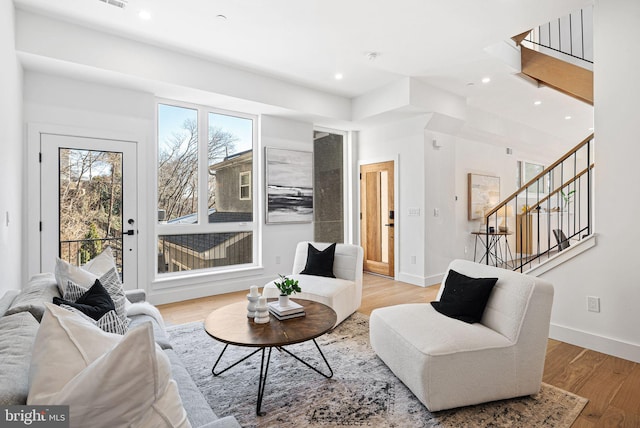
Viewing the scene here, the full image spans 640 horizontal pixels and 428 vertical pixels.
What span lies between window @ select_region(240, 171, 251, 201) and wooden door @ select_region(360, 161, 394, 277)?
219cm

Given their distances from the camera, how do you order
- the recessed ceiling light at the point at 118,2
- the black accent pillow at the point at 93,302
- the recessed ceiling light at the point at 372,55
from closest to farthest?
the black accent pillow at the point at 93,302, the recessed ceiling light at the point at 118,2, the recessed ceiling light at the point at 372,55

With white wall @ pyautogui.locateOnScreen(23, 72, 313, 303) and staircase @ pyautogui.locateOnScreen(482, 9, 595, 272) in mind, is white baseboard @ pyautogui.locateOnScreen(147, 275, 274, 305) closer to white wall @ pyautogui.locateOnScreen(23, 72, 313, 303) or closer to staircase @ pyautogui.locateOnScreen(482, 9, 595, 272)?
white wall @ pyautogui.locateOnScreen(23, 72, 313, 303)

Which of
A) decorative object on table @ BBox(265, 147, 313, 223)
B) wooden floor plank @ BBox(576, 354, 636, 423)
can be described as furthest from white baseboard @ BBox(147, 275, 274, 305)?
wooden floor plank @ BBox(576, 354, 636, 423)

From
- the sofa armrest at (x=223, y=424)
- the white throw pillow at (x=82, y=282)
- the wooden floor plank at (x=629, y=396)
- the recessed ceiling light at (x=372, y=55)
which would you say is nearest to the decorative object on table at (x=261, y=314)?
the white throw pillow at (x=82, y=282)

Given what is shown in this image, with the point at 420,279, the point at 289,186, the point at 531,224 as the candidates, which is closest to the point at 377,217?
the point at 420,279

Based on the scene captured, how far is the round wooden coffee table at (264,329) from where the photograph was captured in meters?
1.97

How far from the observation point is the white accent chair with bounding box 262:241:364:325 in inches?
128

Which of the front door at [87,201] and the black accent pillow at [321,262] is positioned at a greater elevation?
the front door at [87,201]

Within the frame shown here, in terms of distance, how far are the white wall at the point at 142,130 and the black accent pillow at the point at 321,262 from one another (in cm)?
150

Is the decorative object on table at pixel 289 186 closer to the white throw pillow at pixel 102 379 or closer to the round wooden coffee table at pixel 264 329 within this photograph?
the round wooden coffee table at pixel 264 329

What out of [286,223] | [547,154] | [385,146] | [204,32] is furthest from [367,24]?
[547,154]

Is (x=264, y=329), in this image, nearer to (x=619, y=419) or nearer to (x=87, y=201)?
(x=619, y=419)

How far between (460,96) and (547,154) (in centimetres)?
414

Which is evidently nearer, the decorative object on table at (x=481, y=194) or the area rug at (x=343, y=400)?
the area rug at (x=343, y=400)
